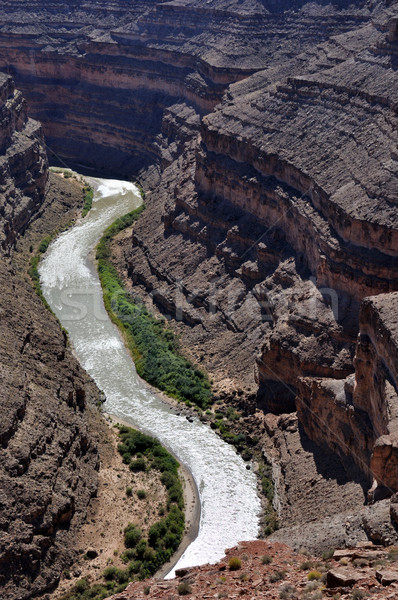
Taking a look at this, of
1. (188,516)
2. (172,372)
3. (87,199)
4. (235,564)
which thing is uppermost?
(235,564)

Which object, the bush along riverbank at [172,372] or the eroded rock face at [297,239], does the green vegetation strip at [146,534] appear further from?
the eroded rock face at [297,239]

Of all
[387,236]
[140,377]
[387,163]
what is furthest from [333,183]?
[140,377]

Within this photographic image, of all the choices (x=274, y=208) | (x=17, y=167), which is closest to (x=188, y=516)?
(x=274, y=208)

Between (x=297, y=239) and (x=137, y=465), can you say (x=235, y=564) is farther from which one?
(x=297, y=239)

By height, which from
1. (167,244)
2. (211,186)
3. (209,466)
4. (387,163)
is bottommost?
(209,466)

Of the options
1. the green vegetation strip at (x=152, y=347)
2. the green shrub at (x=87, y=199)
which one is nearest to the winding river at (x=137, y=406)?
the green vegetation strip at (x=152, y=347)

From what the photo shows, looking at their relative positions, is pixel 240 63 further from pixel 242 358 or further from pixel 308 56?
pixel 242 358
